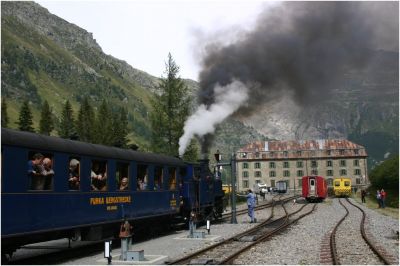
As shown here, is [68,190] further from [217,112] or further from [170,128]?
[170,128]

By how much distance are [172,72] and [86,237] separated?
34.2 metres

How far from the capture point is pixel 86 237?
13859 mm

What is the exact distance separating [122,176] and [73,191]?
10.1 ft

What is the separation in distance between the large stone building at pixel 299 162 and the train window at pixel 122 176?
105072 millimetres

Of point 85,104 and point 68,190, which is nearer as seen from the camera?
point 68,190

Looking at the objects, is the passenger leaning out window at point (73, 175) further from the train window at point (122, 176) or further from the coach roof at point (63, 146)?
the train window at point (122, 176)

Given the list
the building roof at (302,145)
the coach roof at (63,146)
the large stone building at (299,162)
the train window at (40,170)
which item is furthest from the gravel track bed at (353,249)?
the building roof at (302,145)

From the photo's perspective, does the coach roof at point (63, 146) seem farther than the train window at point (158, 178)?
No

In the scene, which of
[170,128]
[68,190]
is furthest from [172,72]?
[68,190]

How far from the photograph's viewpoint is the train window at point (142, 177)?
17.0 m

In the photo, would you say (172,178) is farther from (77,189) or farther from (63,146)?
(63,146)

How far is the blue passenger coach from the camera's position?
10.6 metres

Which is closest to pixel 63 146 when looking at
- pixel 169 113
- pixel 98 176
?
pixel 98 176

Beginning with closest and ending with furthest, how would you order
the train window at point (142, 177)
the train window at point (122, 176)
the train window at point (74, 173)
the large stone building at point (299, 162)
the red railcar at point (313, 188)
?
1. the train window at point (74, 173)
2. the train window at point (122, 176)
3. the train window at point (142, 177)
4. the red railcar at point (313, 188)
5. the large stone building at point (299, 162)
